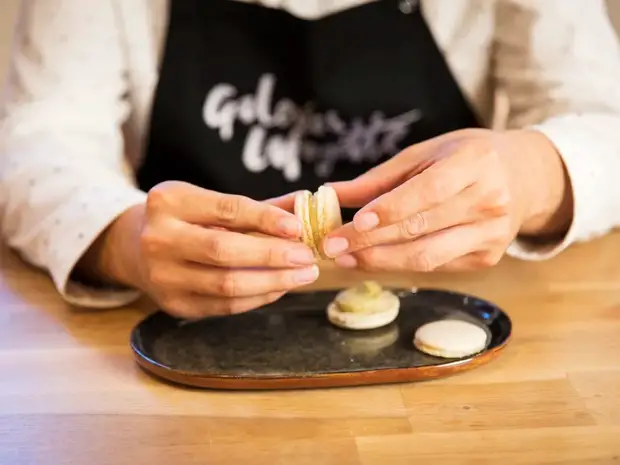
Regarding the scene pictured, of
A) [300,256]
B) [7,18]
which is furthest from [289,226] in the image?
[7,18]

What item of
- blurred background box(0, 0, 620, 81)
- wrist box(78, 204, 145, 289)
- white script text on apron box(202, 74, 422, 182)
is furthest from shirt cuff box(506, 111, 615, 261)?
blurred background box(0, 0, 620, 81)

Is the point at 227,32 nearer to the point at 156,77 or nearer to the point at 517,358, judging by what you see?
the point at 156,77

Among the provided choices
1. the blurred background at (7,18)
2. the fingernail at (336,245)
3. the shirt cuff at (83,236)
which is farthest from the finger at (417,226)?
the blurred background at (7,18)

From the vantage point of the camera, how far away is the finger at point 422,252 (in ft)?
2.12

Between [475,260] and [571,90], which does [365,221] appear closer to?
[475,260]

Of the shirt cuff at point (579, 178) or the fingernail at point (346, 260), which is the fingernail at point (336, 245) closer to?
the fingernail at point (346, 260)

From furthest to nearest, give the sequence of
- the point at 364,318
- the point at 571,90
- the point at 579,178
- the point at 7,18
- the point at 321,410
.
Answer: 1. the point at 7,18
2. the point at 571,90
3. the point at 579,178
4. the point at 364,318
5. the point at 321,410

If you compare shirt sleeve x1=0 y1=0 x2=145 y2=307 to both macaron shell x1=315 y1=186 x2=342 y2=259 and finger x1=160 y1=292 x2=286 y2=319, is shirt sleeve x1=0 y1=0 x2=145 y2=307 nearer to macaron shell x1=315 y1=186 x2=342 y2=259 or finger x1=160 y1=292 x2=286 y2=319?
finger x1=160 y1=292 x2=286 y2=319

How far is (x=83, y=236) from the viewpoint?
77 cm

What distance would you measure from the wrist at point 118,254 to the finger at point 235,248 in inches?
3.3

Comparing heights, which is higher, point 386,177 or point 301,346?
point 386,177

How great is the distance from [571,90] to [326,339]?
18.4 inches

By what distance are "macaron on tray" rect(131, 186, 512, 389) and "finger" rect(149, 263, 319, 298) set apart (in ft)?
0.10

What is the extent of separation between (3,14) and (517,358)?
1.17 m
